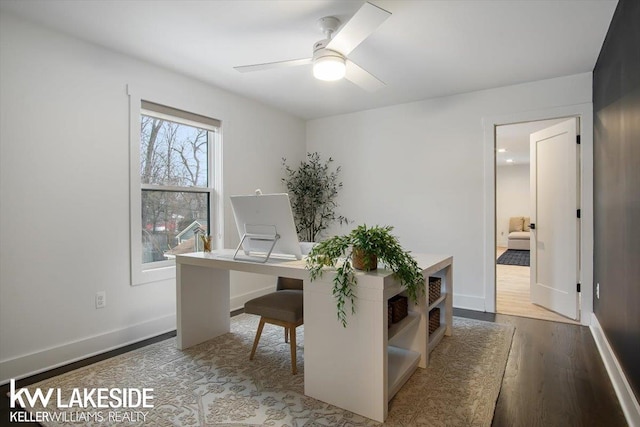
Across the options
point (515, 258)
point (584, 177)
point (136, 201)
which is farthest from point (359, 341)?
point (515, 258)

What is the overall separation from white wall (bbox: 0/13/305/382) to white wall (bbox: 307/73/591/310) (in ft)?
7.96

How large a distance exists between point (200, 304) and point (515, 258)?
7071 millimetres

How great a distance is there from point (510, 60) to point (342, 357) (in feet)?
9.34

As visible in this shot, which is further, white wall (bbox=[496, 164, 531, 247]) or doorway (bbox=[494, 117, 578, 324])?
white wall (bbox=[496, 164, 531, 247])

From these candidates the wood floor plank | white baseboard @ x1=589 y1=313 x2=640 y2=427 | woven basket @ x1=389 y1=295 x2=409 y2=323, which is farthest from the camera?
the wood floor plank

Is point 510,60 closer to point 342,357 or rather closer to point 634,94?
point 634,94

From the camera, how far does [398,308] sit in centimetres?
216

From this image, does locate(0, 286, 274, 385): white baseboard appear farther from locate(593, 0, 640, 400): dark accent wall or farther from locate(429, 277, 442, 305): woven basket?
locate(593, 0, 640, 400): dark accent wall

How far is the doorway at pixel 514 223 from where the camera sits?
386 cm

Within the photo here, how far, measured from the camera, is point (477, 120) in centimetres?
376

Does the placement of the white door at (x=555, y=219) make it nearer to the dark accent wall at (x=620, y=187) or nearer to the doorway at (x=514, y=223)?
the doorway at (x=514, y=223)

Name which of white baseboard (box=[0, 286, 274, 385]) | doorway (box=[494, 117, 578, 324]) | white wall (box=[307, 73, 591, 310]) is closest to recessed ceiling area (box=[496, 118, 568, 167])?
doorway (box=[494, 117, 578, 324])

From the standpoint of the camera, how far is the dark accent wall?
1.78 meters

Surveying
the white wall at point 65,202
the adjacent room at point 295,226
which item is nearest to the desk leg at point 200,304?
the adjacent room at point 295,226
